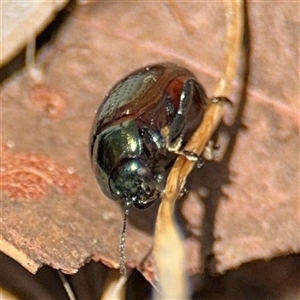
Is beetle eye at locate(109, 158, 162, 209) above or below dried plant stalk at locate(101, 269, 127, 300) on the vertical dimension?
above

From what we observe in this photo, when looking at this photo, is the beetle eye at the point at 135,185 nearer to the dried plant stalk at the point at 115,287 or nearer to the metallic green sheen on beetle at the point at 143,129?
the metallic green sheen on beetle at the point at 143,129

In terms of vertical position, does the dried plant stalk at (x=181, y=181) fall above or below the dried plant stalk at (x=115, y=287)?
above

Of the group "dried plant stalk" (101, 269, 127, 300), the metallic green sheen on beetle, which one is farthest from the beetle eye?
"dried plant stalk" (101, 269, 127, 300)

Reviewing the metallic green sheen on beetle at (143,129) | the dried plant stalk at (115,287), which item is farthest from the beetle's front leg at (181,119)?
the dried plant stalk at (115,287)

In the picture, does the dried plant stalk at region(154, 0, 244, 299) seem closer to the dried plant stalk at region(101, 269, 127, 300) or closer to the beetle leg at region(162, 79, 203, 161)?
the beetle leg at region(162, 79, 203, 161)

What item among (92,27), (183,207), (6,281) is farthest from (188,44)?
(6,281)

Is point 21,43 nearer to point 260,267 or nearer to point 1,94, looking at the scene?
point 1,94

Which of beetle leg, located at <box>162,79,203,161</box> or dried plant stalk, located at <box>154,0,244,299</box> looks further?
beetle leg, located at <box>162,79,203,161</box>
